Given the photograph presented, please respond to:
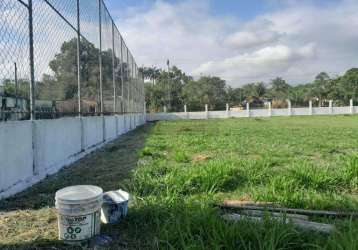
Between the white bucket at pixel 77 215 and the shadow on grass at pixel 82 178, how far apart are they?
4.16 ft

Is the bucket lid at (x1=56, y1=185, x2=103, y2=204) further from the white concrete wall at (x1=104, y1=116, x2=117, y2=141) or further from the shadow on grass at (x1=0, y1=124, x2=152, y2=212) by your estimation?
the white concrete wall at (x1=104, y1=116, x2=117, y2=141)

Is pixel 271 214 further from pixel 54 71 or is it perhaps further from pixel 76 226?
pixel 54 71

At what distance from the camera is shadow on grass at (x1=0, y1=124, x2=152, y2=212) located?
4562 millimetres

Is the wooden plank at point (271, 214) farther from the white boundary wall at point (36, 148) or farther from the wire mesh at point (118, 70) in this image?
the wire mesh at point (118, 70)

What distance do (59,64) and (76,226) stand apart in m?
5.03

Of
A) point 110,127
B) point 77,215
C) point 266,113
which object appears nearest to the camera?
point 77,215

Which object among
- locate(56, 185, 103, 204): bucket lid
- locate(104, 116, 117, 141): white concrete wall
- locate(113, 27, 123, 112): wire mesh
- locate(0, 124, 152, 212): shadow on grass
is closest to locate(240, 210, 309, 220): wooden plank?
locate(56, 185, 103, 204): bucket lid

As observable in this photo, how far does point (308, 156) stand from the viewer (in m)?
8.26

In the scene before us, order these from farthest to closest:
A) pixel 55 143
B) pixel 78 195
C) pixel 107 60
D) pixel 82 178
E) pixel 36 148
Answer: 1. pixel 107 60
2. pixel 55 143
3. pixel 82 178
4. pixel 36 148
5. pixel 78 195

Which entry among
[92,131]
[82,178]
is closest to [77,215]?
[82,178]

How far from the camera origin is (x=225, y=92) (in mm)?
65625

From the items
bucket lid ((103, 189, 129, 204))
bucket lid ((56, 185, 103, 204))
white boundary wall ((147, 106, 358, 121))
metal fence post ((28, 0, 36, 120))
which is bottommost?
white boundary wall ((147, 106, 358, 121))

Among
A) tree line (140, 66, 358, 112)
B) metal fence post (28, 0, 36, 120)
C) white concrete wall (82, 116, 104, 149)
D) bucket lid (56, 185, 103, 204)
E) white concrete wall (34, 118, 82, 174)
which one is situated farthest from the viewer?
tree line (140, 66, 358, 112)

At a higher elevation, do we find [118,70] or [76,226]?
[118,70]
